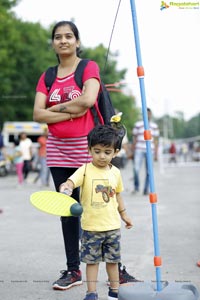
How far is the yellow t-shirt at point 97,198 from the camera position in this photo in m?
4.03

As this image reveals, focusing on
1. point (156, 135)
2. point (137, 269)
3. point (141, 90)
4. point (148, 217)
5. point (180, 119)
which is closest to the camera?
point (141, 90)

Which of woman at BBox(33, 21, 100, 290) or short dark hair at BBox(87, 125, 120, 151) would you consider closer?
short dark hair at BBox(87, 125, 120, 151)

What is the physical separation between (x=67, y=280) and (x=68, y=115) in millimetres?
1216

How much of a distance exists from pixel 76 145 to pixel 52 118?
266mm

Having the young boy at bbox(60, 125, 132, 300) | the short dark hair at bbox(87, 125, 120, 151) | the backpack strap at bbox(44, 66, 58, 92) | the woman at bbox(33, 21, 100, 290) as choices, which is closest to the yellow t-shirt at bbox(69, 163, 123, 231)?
the young boy at bbox(60, 125, 132, 300)

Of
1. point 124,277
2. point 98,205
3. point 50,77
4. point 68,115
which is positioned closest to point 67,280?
point 124,277

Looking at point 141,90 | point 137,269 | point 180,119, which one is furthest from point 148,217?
point 180,119

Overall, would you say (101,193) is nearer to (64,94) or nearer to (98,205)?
(98,205)

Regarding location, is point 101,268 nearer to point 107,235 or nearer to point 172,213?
point 107,235

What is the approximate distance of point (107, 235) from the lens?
13.3 feet

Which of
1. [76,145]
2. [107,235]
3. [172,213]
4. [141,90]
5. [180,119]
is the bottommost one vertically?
[180,119]

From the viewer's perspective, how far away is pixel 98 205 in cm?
404

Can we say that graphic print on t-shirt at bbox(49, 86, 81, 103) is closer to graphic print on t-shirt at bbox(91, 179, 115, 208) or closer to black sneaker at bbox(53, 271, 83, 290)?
graphic print on t-shirt at bbox(91, 179, 115, 208)

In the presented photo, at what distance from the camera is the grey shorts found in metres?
4.05
